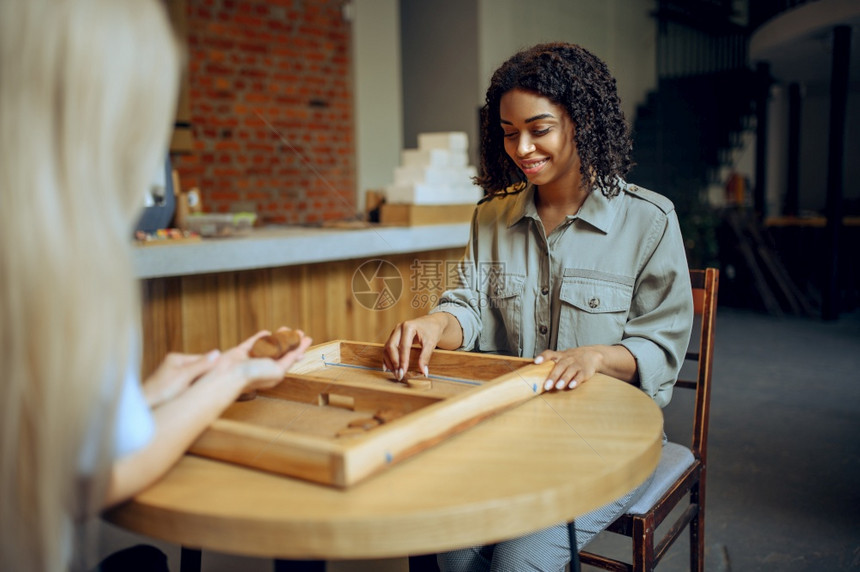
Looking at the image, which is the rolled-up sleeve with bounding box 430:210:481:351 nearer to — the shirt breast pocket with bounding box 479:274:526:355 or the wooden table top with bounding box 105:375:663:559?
the shirt breast pocket with bounding box 479:274:526:355

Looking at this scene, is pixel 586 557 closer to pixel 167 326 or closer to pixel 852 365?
pixel 167 326

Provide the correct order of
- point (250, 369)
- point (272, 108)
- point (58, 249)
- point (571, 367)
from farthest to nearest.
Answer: point (272, 108)
point (571, 367)
point (250, 369)
point (58, 249)

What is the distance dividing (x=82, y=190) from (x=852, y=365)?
478 cm

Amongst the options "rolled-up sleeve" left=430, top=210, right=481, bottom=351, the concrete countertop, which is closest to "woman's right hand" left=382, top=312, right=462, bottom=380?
"rolled-up sleeve" left=430, top=210, right=481, bottom=351

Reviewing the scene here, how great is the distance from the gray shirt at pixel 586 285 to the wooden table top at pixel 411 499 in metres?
0.55

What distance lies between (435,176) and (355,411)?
7.37 feet

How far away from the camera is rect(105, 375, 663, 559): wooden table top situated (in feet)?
2.19

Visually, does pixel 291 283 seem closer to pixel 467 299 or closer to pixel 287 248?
pixel 287 248

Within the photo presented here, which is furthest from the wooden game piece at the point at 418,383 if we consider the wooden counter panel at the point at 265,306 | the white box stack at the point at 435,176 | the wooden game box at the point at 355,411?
the white box stack at the point at 435,176

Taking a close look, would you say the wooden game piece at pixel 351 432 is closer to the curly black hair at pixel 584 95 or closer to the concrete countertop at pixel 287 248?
the curly black hair at pixel 584 95

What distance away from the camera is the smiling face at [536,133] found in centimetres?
144

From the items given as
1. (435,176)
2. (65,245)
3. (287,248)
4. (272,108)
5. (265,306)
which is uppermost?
(272,108)

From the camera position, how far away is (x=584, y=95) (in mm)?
1472

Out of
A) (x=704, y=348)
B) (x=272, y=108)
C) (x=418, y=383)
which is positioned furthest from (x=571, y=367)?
(x=272, y=108)
